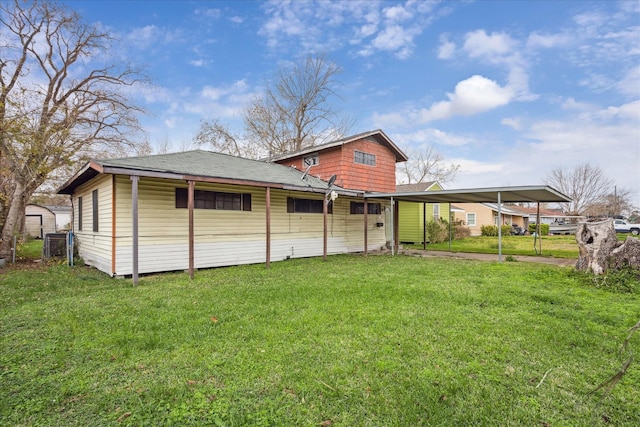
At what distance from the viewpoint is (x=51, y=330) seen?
13.7 ft

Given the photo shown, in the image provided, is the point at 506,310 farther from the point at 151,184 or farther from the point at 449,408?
the point at 151,184

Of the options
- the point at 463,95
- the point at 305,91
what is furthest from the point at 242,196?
the point at 305,91

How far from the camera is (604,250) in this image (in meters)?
7.28

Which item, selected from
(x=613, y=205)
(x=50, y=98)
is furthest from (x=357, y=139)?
(x=613, y=205)

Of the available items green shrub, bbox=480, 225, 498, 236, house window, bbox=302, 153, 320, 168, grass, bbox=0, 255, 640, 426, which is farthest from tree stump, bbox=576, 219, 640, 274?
green shrub, bbox=480, 225, 498, 236

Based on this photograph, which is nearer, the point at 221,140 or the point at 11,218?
the point at 11,218

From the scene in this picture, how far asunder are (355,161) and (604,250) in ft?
27.7

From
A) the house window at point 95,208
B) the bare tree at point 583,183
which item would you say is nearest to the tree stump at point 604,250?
the house window at point 95,208

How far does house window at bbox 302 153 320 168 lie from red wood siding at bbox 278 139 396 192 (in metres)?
0.15

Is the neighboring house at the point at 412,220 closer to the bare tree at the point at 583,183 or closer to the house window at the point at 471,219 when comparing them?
the house window at the point at 471,219

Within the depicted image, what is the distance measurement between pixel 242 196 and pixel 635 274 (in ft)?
32.2

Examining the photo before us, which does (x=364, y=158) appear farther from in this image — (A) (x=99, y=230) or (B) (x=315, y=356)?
(B) (x=315, y=356)

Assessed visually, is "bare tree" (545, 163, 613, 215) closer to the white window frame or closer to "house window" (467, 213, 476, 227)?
the white window frame

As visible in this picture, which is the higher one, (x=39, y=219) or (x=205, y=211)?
(x=205, y=211)
